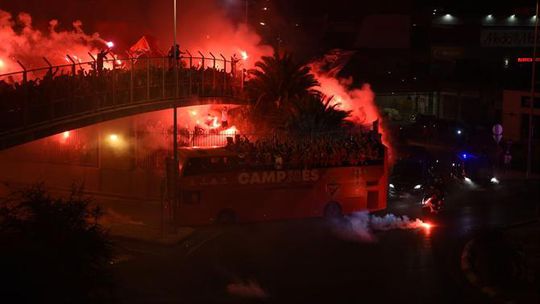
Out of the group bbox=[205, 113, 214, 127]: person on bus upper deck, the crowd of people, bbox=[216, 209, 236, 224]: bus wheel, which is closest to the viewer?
bbox=[216, 209, 236, 224]: bus wheel

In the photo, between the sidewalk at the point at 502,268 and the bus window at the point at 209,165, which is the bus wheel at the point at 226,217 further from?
the sidewalk at the point at 502,268

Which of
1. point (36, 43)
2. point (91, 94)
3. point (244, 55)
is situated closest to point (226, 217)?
point (91, 94)

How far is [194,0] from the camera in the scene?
41.2m

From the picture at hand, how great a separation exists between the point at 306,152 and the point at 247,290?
7.88m

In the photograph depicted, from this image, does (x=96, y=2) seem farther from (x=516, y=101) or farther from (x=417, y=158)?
(x=516, y=101)

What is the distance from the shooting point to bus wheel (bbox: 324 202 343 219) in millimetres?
21906

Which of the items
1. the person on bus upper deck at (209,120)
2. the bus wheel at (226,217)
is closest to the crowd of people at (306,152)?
the bus wheel at (226,217)

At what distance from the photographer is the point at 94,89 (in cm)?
2158

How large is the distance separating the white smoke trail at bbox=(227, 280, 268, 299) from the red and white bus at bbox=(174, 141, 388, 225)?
558cm

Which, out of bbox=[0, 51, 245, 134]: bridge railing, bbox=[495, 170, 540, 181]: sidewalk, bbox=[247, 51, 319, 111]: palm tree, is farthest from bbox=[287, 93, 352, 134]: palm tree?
bbox=[495, 170, 540, 181]: sidewalk

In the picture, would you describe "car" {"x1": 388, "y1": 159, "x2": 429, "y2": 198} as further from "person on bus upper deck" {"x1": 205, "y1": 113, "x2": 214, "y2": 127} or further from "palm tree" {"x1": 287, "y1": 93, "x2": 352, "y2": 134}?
"person on bus upper deck" {"x1": 205, "y1": 113, "x2": 214, "y2": 127}

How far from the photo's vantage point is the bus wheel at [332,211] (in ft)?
71.9

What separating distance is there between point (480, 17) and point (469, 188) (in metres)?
32.1

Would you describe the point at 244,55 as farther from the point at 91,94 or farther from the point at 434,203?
the point at 434,203
